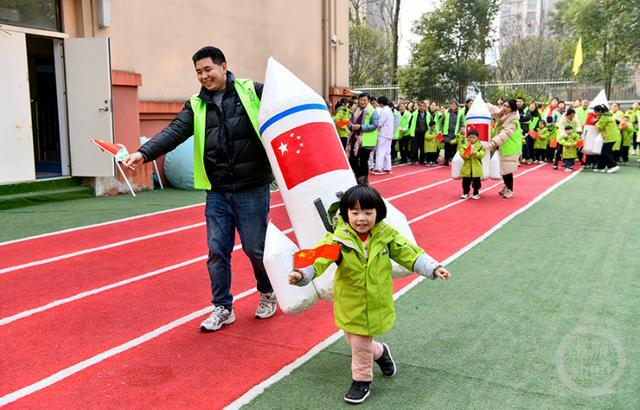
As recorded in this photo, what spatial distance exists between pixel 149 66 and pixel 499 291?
9.76 metres

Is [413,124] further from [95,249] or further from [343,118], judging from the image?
[95,249]

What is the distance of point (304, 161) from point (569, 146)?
44.2ft

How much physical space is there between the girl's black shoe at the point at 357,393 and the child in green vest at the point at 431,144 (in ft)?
49.7

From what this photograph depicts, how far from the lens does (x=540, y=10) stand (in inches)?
3130

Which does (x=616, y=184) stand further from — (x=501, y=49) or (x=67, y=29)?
(x=501, y=49)

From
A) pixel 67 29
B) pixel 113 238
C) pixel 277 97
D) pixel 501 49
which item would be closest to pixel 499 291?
pixel 277 97

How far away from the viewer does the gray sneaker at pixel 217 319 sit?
4.60 meters

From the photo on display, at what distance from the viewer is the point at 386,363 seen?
3777mm

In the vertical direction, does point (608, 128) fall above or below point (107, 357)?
above

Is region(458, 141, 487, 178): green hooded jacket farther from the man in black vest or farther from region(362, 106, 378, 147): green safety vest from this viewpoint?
the man in black vest

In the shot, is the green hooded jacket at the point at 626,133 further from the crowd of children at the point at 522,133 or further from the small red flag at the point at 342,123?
the small red flag at the point at 342,123

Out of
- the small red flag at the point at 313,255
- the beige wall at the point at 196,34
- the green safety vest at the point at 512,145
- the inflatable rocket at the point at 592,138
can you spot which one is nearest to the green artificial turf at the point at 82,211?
the beige wall at the point at 196,34

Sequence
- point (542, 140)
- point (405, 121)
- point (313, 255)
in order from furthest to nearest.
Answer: point (405, 121)
point (542, 140)
point (313, 255)

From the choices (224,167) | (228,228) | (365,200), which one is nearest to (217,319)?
(228,228)
